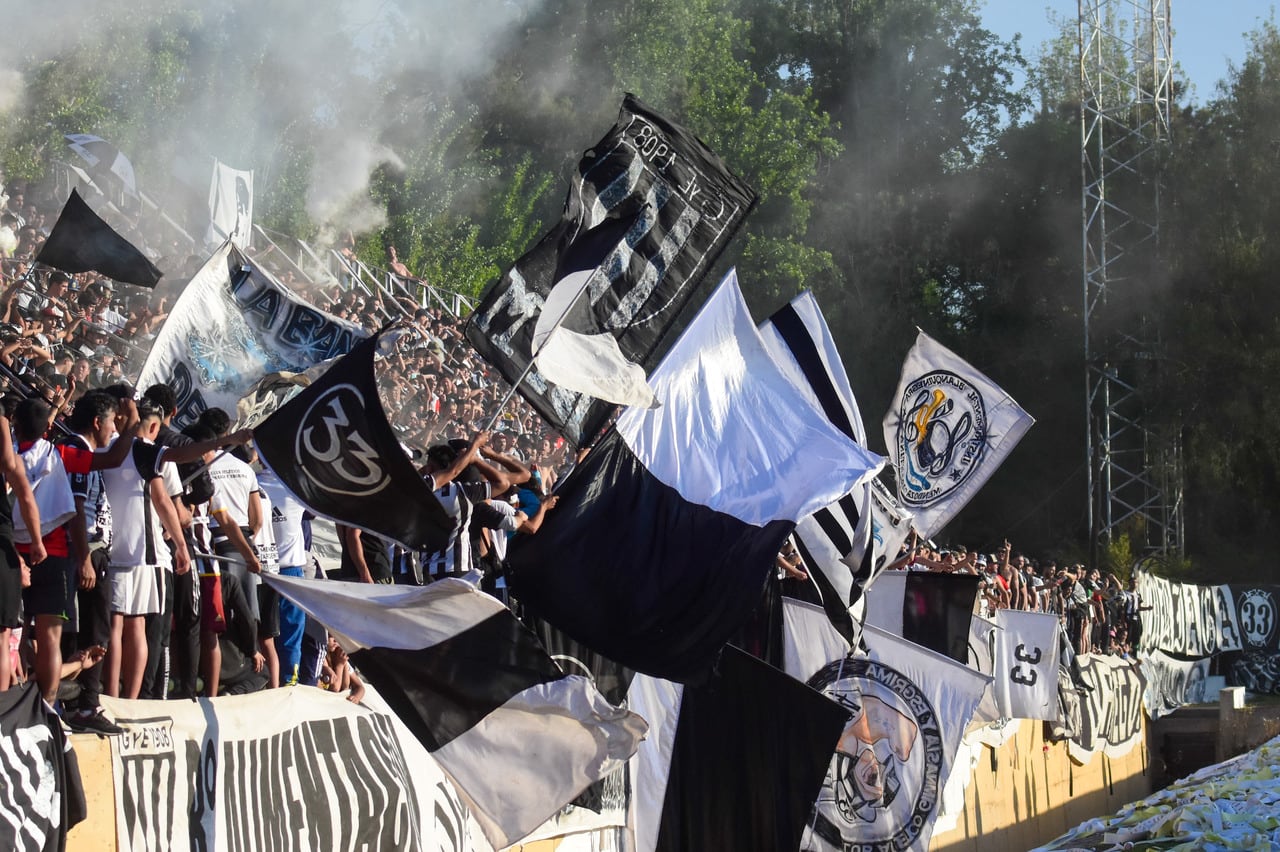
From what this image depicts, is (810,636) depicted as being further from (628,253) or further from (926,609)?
(926,609)

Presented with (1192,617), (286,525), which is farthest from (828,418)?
(1192,617)

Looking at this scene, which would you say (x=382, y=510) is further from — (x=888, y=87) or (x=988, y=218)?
(x=888, y=87)

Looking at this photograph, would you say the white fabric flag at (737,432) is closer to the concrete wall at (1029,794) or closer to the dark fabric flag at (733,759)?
the dark fabric flag at (733,759)

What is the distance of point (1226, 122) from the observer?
3528 centimetres

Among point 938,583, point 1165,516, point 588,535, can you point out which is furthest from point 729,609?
point 1165,516

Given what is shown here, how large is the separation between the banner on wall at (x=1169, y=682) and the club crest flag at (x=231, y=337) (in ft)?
55.4

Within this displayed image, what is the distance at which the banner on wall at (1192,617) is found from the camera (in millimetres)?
25125

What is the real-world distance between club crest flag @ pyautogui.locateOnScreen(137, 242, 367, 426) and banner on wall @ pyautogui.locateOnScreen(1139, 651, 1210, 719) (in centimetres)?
1690

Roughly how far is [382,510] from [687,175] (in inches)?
151

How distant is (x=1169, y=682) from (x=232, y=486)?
67.9ft

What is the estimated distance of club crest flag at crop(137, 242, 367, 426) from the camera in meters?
9.72

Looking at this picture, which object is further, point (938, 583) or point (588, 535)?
point (938, 583)

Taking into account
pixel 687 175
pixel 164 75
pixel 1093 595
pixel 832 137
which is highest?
pixel 832 137

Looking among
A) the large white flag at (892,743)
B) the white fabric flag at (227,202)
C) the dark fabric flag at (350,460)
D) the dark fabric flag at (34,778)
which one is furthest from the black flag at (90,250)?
the white fabric flag at (227,202)
